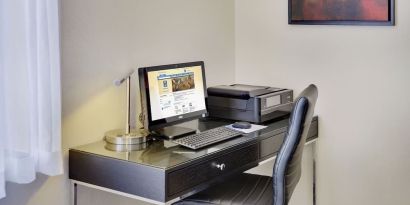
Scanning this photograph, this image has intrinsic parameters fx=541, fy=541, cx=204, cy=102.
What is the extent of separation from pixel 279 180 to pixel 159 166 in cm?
49

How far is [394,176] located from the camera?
2.97 m

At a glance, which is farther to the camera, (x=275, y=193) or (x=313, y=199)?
(x=313, y=199)

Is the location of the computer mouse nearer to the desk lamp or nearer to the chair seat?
the chair seat

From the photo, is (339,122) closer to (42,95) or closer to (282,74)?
(282,74)

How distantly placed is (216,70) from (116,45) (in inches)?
35.4

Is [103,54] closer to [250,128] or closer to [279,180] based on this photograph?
[250,128]

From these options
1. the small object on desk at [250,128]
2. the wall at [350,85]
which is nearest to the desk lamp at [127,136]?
the small object on desk at [250,128]

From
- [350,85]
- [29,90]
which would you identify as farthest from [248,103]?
[29,90]

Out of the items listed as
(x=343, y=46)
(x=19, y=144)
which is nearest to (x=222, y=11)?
(x=343, y=46)

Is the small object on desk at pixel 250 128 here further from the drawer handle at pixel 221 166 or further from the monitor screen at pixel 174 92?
the drawer handle at pixel 221 166

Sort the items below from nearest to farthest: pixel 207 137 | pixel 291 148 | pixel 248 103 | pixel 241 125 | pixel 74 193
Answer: pixel 291 148, pixel 74 193, pixel 207 137, pixel 241 125, pixel 248 103

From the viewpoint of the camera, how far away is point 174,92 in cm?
265

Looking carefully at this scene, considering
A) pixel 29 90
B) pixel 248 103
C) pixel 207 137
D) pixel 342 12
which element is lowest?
pixel 207 137

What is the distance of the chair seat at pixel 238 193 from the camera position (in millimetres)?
2326
